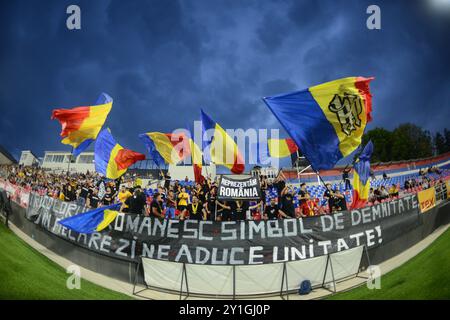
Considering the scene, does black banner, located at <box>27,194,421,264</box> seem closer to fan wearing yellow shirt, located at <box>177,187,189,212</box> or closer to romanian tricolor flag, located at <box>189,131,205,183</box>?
fan wearing yellow shirt, located at <box>177,187,189,212</box>

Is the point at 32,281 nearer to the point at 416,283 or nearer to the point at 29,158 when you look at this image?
the point at 416,283

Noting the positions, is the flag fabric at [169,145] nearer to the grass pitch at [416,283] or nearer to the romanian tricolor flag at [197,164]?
the romanian tricolor flag at [197,164]

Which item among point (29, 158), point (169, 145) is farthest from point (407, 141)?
point (29, 158)

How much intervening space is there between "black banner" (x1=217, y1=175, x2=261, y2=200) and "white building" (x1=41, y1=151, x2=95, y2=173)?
58498 mm

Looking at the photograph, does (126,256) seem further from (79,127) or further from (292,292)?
(79,127)

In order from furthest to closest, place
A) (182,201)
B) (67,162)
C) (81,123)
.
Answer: (67,162)
(81,123)
(182,201)

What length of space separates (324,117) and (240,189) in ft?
11.8

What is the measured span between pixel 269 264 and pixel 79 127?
9.00 m

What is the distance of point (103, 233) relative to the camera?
9.15 m

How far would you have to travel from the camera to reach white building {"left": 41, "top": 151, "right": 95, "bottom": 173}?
62500 mm

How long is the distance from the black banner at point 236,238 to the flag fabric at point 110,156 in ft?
12.0

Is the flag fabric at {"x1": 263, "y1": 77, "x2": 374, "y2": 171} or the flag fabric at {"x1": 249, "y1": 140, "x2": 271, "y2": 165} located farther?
the flag fabric at {"x1": 249, "y1": 140, "x2": 271, "y2": 165}

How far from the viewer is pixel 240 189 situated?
32.6ft

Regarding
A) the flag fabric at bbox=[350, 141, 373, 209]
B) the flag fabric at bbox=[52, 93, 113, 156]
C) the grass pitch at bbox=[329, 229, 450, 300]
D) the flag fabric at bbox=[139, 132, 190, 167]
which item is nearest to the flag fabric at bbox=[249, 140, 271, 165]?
the flag fabric at bbox=[139, 132, 190, 167]
